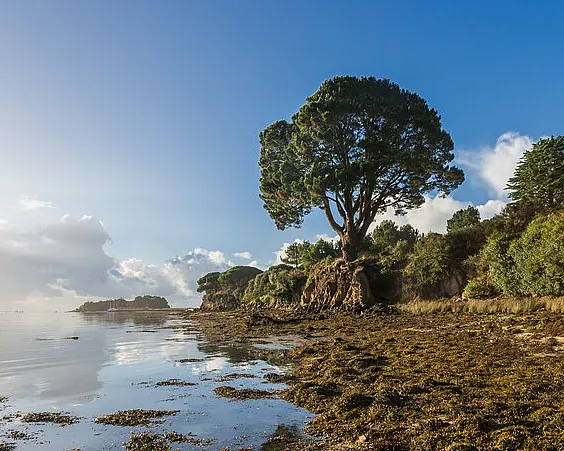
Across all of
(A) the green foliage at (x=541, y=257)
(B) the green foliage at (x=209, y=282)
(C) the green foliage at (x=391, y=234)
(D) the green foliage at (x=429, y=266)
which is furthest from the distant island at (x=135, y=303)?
(A) the green foliage at (x=541, y=257)

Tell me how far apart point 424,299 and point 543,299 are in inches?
418

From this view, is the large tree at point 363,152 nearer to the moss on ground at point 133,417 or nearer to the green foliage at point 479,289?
the green foliage at point 479,289

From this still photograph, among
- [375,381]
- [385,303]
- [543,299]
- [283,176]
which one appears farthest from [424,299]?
[375,381]

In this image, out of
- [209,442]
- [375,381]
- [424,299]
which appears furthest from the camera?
[424,299]

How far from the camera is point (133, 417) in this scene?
21.0 ft

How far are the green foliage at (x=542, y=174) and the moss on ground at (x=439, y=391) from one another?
27.3 m

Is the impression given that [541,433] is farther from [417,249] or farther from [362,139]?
[362,139]

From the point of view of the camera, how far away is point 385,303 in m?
31.3

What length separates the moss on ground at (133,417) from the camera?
616 centimetres

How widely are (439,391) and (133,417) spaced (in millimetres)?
5202

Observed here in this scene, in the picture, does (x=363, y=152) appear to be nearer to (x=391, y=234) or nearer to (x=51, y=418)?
(x=391, y=234)

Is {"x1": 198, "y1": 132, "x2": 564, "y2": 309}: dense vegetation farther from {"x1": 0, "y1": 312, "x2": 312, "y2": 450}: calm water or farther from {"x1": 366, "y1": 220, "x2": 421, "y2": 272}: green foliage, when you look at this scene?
{"x1": 0, "y1": 312, "x2": 312, "y2": 450}: calm water

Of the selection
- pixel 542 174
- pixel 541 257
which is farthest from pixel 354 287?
pixel 542 174

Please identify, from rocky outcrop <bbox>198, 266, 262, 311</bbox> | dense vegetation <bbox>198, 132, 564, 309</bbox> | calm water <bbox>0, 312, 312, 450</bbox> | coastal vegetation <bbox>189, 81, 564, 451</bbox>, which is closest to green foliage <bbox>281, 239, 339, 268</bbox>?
coastal vegetation <bbox>189, 81, 564, 451</bbox>
